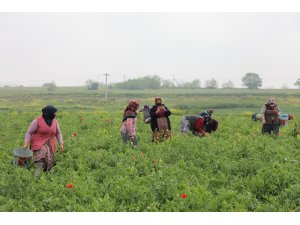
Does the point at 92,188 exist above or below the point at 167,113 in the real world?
below

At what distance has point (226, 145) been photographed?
11.6m

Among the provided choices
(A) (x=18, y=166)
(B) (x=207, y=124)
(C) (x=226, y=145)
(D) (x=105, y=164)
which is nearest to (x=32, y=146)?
(A) (x=18, y=166)

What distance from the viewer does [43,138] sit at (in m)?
8.98

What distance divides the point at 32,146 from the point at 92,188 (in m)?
2.14

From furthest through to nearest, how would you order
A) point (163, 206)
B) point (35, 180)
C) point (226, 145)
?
point (226, 145) → point (35, 180) → point (163, 206)

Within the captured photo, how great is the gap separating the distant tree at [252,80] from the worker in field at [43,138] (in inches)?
3667

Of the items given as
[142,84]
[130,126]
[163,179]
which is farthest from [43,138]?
[142,84]

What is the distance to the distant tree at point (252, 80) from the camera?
100312 mm

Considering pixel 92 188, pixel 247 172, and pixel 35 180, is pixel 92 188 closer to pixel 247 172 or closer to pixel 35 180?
pixel 35 180

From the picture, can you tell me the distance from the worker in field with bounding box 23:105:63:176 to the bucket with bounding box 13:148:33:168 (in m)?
0.11

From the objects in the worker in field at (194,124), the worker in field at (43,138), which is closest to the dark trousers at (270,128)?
the worker in field at (194,124)

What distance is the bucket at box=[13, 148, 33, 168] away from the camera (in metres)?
8.86

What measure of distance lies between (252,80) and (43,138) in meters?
96.6

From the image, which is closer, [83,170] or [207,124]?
[83,170]
